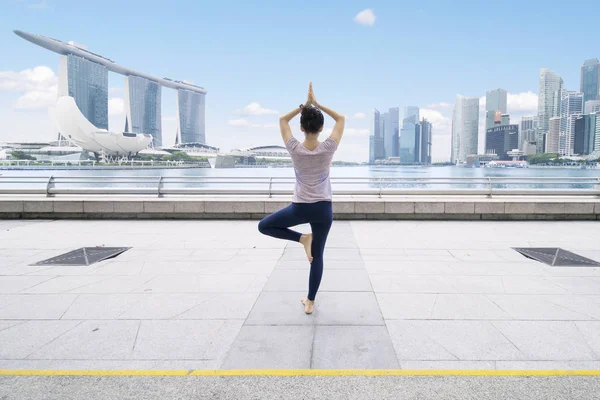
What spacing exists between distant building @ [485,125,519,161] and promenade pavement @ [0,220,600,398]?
113 m

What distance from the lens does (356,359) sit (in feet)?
9.95

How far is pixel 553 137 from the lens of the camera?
96.1 meters

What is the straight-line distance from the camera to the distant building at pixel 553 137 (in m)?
91.6

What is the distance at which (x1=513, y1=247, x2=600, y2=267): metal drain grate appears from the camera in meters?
6.09

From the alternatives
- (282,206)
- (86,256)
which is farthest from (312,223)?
(282,206)

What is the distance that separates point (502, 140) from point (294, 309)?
12673 centimetres

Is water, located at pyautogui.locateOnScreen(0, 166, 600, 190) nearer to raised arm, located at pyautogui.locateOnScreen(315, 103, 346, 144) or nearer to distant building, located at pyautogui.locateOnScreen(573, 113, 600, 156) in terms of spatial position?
distant building, located at pyautogui.locateOnScreen(573, 113, 600, 156)

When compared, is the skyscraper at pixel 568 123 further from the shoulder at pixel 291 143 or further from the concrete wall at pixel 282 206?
the shoulder at pixel 291 143

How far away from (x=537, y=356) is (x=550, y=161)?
92.3 m

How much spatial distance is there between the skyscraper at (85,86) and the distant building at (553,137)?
18555 cm

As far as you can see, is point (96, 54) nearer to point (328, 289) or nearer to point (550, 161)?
point (550, 161)

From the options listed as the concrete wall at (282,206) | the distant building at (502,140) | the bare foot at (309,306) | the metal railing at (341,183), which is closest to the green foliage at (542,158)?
the distant building at (502,140)

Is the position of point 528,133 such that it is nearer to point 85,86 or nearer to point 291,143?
point 291,143

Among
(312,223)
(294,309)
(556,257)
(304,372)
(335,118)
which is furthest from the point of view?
(556,257)
